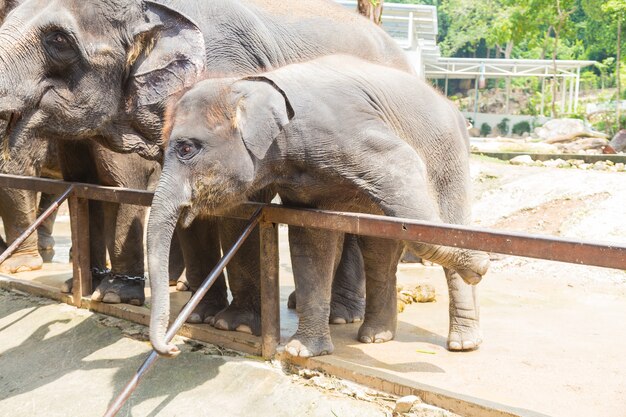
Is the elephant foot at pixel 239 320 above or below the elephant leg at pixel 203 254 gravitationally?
below

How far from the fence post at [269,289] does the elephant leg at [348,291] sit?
0.71 metres

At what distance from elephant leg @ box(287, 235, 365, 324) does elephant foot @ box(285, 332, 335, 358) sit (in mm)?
723

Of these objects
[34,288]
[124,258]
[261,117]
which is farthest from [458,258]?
[34,288]

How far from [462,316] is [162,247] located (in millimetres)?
1441

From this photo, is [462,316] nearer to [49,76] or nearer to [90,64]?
[90,64]

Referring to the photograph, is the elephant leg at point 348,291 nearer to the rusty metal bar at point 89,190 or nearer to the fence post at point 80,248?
the rusty metal bar at point 89,190

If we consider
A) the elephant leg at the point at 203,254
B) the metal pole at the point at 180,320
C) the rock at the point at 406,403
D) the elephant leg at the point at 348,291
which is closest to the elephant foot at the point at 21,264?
the elephant leg at the point at 203,254

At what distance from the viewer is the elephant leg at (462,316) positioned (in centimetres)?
359

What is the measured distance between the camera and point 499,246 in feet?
8.43

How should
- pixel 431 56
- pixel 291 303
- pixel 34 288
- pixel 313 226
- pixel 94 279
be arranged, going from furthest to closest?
pixel 431 56, pixel 34 288, pixel 94 279, pixel 291 303, pixel 313 226

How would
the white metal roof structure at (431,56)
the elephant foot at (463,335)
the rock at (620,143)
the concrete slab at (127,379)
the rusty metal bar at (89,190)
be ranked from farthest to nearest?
the white metal roof structure at (431,56)
the rock at (620,143)
the rusty metal bar at (89,190)
the elephant foot at (463,335)
the concrete slab at (127,379)

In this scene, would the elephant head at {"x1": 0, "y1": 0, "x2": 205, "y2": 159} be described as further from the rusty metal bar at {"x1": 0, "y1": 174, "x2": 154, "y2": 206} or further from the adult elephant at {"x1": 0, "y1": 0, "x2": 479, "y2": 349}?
the rusty metal bar at {"x1": 0, "y1": 174, "x2": 154, "y2": 206}

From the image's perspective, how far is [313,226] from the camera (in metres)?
3.19

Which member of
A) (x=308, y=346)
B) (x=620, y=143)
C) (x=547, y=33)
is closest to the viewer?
(x=308, y=346)
